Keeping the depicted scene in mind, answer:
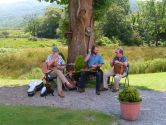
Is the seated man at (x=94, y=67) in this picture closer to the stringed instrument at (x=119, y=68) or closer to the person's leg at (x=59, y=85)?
the stringed instrument at (x=119, y=68)

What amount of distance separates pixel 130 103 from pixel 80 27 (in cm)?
461

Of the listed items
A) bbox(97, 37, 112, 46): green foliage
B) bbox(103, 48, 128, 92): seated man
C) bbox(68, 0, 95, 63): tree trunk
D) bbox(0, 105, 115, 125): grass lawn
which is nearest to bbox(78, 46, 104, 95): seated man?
bbox(103, 48, 128, 92): seated man

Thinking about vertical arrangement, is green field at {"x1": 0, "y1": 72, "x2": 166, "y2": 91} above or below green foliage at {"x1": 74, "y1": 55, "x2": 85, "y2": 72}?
below

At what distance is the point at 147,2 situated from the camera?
5822 cm

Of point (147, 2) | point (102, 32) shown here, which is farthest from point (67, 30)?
point (147, 2)

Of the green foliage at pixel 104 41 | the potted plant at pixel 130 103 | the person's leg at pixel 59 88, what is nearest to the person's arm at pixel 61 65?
the person's leg at pixel 59 88

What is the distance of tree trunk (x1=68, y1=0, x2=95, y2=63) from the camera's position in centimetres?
1209

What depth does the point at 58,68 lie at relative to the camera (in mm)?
10625

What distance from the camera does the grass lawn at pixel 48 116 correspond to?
767 cm

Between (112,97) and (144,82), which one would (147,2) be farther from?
(112,97)

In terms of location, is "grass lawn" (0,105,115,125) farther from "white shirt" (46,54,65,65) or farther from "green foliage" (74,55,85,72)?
"green foliage" (74,55,85,72)

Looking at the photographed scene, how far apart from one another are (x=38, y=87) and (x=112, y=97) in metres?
1.92

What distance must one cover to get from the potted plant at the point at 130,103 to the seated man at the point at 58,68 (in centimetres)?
242

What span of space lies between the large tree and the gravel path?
167 cm
